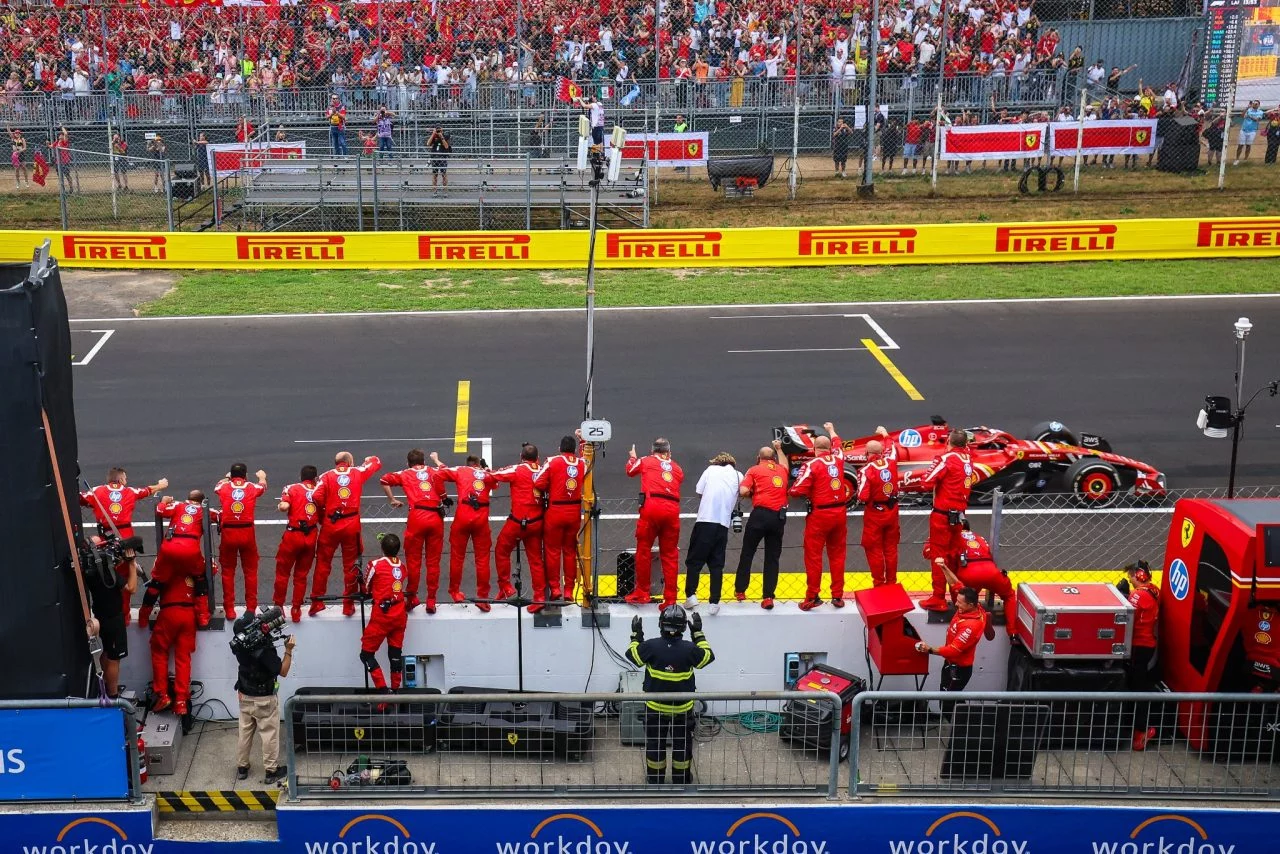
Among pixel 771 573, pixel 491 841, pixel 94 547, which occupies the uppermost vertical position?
pixel 94 547

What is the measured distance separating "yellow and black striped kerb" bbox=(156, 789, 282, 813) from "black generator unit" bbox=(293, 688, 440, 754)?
1.31ft

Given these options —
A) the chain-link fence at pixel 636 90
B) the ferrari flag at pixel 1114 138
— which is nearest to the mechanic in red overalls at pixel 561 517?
the chain-link fence at pixel 636 90

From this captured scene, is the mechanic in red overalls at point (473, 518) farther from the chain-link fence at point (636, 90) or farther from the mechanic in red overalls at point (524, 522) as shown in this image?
the chain-link fence at point (636, 90)

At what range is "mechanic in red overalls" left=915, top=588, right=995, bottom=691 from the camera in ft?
32.3

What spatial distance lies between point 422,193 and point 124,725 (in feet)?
74.5

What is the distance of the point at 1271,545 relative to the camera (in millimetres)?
9227

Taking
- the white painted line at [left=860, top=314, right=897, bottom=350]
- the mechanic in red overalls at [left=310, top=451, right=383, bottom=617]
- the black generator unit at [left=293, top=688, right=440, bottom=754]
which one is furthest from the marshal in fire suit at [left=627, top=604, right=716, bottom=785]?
the white painted line at [left=860, top=314, right=897, bottom=350]

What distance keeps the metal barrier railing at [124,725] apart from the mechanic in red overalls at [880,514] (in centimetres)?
611

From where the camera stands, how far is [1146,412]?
61.5ft

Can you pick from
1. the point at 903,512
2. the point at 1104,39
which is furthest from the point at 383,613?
the point at 1104,39

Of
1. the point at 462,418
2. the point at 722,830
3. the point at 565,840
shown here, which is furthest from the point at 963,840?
the point at 462,418

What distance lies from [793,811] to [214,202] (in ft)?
79.7

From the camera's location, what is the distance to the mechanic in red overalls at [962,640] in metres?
9.84

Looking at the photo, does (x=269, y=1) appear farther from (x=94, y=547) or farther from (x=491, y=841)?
(x=491, y=841)
